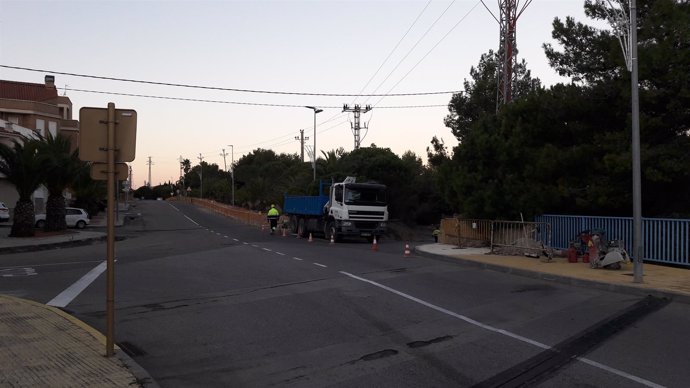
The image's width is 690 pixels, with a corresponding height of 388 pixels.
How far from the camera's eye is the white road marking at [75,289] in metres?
11.7

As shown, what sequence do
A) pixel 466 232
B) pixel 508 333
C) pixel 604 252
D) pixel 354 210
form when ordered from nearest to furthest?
pixel 508 333
pixel 604 252
pixel 466 232
pixel 354 210

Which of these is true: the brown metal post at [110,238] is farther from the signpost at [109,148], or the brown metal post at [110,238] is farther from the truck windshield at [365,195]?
the truck windshield at [365,195]

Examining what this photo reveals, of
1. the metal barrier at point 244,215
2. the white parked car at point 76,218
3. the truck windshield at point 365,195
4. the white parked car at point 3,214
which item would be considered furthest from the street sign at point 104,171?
the white parked car at point 3,214

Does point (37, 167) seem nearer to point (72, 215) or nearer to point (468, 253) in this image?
point (72, 215)

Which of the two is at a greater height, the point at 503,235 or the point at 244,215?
the point at 503,235

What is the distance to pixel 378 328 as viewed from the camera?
9203 mm

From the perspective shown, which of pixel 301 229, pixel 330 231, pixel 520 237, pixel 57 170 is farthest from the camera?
pixel 301 229

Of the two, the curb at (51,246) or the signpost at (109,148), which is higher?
the signpost at (109,148)

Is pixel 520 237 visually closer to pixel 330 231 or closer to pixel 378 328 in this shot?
pixel 330 231

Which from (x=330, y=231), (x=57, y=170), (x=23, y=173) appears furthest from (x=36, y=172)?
(x=330, y=231)

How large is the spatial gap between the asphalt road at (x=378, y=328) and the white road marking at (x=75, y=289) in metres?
0.20

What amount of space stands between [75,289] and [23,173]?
68.3ft

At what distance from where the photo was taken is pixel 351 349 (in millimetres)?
7922

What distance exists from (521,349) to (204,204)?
8736 centimetres
